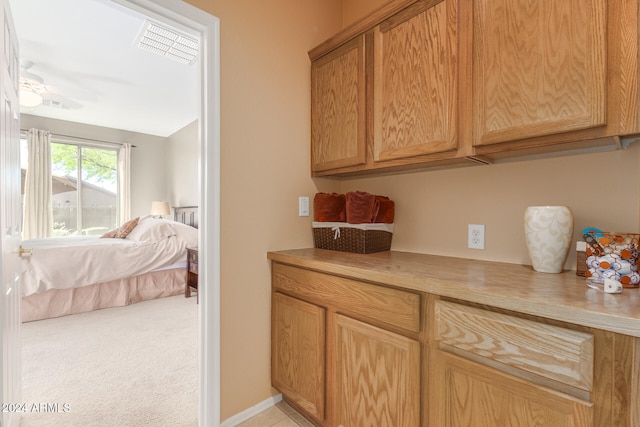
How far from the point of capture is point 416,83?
1.40 meters

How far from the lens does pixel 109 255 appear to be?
3.46 metres

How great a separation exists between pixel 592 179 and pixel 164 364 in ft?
9.18

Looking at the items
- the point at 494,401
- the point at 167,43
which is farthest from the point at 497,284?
the point at 167,43

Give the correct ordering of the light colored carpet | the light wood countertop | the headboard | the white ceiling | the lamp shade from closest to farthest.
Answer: the light wood countertop → the light colored carpet → the white ceiling → the headboard → the lamp shade

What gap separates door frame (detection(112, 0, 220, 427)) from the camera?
59.3 inches

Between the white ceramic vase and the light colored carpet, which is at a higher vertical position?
the white ceramic vase

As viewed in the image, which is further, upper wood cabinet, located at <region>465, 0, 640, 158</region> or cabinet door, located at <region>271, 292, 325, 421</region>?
cabinet door, located at <region>271, 292, 325, 421</region>

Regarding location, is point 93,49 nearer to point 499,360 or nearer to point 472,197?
point 472,197

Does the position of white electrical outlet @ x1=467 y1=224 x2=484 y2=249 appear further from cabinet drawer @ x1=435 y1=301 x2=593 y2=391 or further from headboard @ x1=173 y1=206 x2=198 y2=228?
headboard @ x1=173 y1=206 x2=198 y2=228

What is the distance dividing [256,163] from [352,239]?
2.26 feet

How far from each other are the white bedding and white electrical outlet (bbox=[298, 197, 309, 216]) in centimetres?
275

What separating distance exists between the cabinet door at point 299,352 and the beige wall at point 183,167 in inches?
169

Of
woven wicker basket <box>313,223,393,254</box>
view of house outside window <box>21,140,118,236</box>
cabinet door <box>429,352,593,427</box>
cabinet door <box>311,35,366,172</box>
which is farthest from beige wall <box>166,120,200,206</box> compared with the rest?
cabinet door <box>429,352,593,427</box>

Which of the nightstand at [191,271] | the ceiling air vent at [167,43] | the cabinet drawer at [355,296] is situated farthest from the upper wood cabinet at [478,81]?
the nightstand at [191,271]
